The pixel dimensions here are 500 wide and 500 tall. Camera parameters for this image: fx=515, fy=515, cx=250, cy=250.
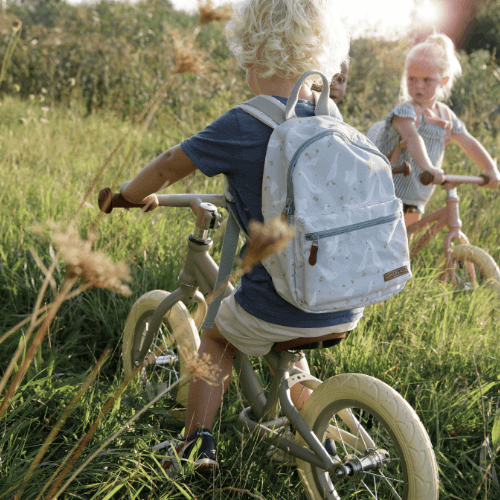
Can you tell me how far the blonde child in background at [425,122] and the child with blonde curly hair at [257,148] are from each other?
1.67 meters

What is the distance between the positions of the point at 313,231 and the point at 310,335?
381 mm

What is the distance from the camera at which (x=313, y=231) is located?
1362 mm

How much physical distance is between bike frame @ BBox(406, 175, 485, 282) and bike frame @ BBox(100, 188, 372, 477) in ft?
5.68

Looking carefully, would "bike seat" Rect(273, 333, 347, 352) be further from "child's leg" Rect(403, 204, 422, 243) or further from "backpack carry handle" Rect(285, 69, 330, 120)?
"child's leg" Rect(403, 204, 422, 243)

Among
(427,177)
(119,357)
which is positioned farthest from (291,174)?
(427,177)

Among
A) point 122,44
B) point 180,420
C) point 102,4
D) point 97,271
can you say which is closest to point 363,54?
point 122,44

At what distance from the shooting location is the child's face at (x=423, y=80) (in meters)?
3.24

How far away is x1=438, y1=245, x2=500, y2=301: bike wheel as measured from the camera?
3.14 m

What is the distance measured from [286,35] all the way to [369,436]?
51.0 inches

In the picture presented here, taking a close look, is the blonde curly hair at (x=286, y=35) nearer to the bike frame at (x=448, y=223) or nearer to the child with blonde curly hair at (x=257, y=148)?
the child with blonde curly hair at (x=257, y=148)

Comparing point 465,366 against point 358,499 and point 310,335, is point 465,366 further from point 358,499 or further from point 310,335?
point 310,335

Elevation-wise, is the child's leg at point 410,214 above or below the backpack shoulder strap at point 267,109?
below

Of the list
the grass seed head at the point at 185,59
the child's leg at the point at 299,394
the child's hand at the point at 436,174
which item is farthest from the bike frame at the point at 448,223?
the grass seed head at the point at 185,59

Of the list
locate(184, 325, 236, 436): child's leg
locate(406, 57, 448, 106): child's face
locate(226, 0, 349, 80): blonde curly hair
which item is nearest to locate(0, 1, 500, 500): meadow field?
locate(184, 325, 236, 436): child's leg
